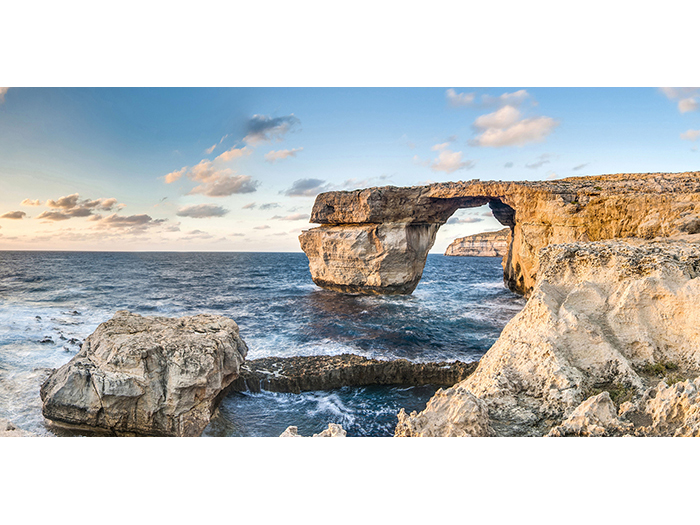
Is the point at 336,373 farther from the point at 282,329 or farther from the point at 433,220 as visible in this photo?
the point at 433,220

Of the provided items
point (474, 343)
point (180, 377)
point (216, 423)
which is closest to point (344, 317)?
point (474, 343)

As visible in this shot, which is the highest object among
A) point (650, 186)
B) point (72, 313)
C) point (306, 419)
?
point (650, 186)

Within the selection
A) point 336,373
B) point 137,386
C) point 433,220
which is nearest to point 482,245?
point 433,220

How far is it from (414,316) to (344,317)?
404 cm

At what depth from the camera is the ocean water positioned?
8656 millimetres

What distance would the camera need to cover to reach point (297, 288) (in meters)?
30.4

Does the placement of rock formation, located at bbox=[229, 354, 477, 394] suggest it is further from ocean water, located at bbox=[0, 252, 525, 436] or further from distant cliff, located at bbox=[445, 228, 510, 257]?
distant cliff, located at bbox=[445, 228, 510, 257]

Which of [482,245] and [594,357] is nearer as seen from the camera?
[594,357]

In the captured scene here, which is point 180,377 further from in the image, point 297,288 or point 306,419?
point 297,288

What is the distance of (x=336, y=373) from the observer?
10.8 m

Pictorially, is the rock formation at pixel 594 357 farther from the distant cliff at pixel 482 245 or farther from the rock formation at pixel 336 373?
the distant cliff at pixel 482 245

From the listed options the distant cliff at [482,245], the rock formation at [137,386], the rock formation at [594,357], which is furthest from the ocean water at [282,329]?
the distant cliff at [482,245]

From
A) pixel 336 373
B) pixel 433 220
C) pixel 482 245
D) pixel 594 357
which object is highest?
pixel 482 245

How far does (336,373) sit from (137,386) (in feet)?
19.0
